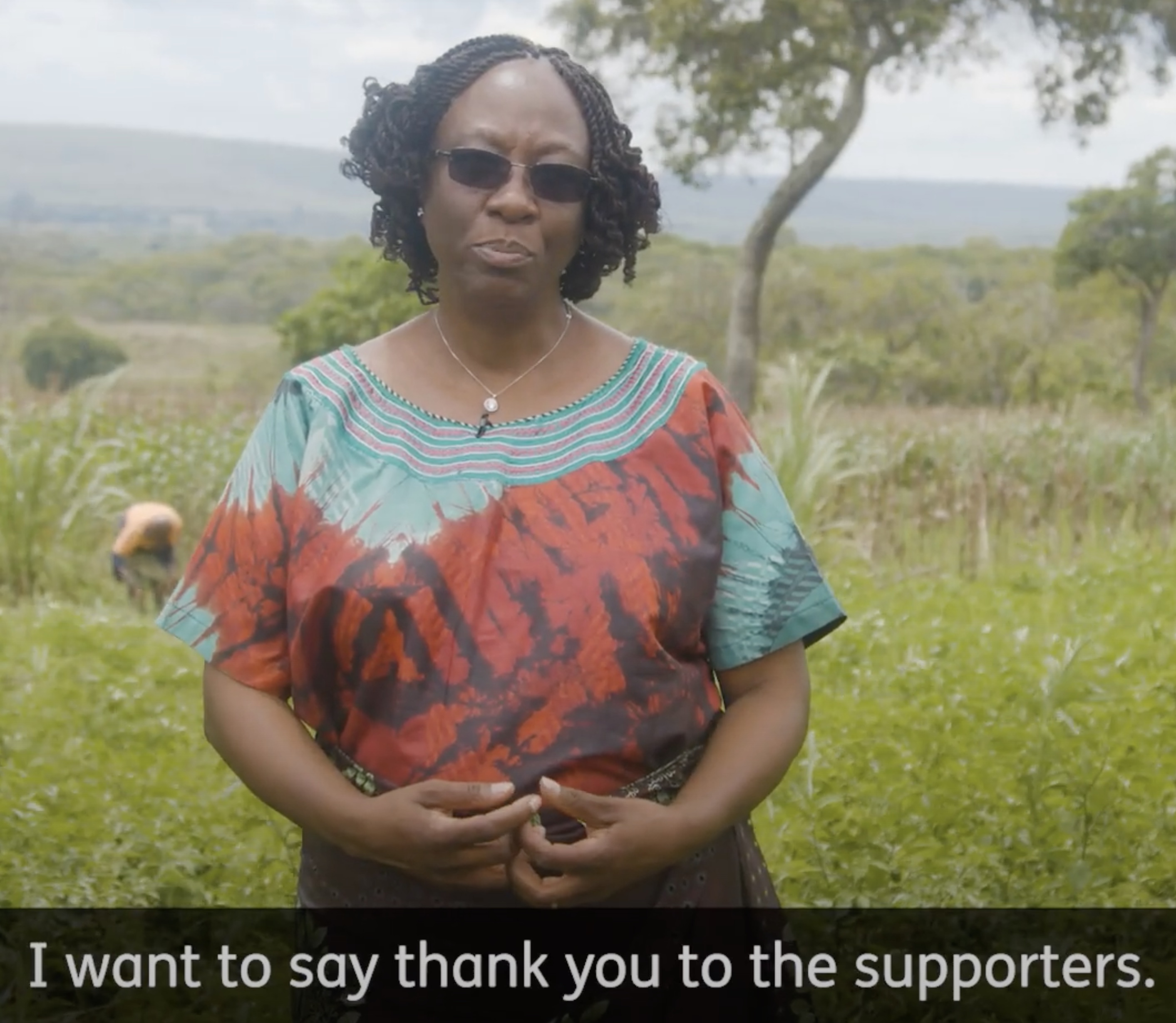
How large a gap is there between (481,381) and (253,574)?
0.34 m

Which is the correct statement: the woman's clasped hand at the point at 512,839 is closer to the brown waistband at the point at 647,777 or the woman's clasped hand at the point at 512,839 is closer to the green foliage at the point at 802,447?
the brown waistband at the point at 647,777

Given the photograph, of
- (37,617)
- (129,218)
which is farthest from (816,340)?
(129,218)

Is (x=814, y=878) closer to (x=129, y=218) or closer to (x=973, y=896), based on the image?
(x=973, y=896)

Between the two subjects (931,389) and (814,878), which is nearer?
(814,878)

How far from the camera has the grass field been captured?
3756 mm

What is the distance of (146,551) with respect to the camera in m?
8.03

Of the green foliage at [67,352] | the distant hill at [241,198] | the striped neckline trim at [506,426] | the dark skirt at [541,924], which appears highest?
the striped neckline trim at [506,426]

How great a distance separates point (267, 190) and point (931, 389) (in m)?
60.7

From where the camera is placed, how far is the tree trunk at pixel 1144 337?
24.9 m

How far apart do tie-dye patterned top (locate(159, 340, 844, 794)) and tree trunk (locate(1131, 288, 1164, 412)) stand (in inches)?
880

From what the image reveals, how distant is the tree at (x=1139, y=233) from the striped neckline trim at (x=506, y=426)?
25.5 meters

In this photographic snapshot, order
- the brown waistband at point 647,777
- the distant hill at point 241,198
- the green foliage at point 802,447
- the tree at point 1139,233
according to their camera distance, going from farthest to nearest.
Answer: the distant hill at point 241,198 → the tree at point 1139,233 → the green foliage at point 802,447 → the brown waistband at point 647,777

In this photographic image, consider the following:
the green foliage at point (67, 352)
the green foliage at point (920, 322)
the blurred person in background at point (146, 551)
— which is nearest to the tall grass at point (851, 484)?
the blurred person in background at point (146, 551)

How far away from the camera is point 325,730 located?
1.97 metres
